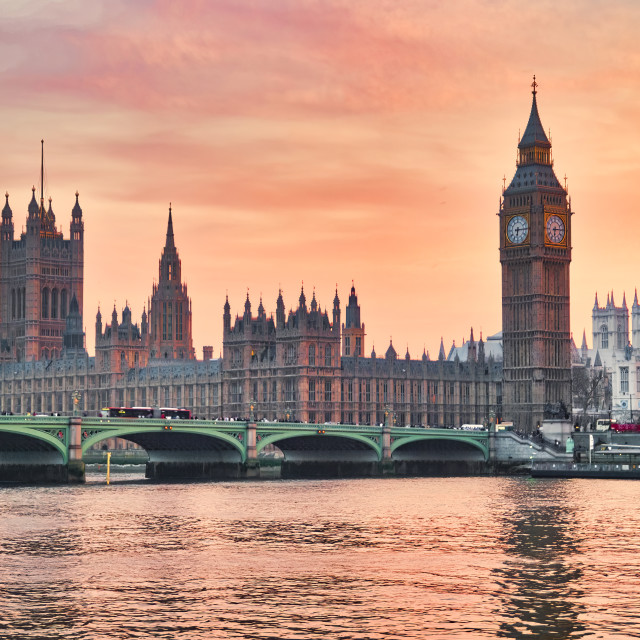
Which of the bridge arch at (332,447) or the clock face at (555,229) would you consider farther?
the clock face at (555,229)

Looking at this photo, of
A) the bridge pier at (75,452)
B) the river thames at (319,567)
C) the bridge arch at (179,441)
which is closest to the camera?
the river thames at (319,567)

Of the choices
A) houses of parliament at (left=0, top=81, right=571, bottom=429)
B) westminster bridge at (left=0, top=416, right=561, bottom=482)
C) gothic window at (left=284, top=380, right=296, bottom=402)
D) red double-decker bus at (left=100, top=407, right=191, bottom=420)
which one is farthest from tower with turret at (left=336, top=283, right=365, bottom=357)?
red double-decker bus at (left=100, top=407, right=191, bottom=420)

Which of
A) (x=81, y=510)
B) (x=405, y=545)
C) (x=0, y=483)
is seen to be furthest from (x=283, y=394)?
(x=405, y=545)

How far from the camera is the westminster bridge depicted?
345 ft

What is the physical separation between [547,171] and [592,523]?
305ft

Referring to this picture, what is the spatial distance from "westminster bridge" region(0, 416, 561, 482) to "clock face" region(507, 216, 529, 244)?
2864cm

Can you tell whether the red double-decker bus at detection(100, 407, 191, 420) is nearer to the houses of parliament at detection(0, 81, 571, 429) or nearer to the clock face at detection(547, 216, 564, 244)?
the houses of parliament at detection(0, 81, 571, 429)

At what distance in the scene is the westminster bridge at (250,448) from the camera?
345 feet

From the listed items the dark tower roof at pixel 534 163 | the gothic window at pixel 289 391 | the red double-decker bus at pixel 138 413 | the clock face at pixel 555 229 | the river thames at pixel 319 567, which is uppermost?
the dark tower roof at pixel 534 163

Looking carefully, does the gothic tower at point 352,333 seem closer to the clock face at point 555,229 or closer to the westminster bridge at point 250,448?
the clock face at point 555,229

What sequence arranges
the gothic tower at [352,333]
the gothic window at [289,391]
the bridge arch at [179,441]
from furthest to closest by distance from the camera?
the gothic tower at [352,333] < the gothic window at [289,391] < the bridge arch at [179,441]

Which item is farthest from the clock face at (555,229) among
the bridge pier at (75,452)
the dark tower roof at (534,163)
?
the bridge pier at (75,452)

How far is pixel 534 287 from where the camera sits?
6186 inches

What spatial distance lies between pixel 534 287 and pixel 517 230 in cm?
651
